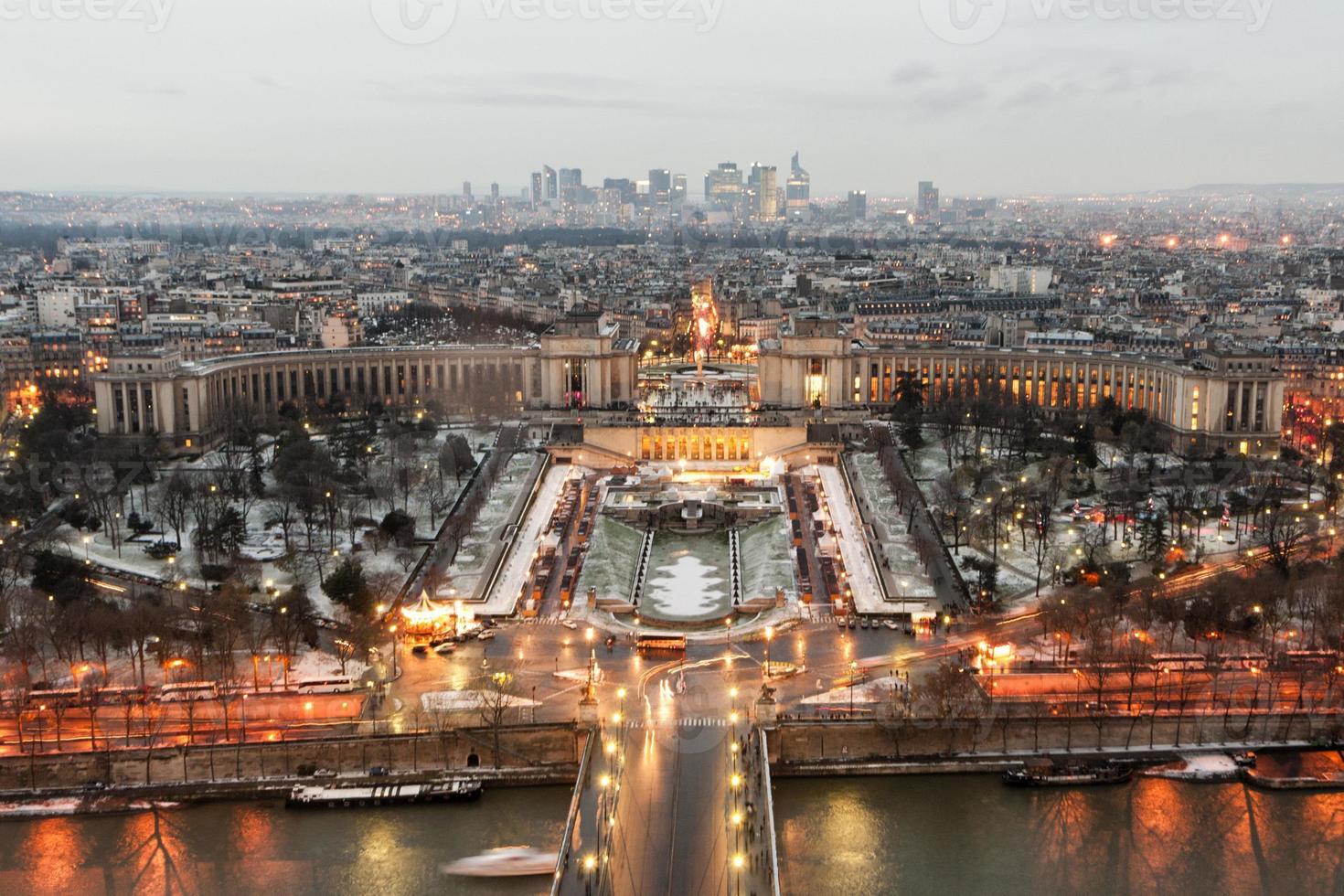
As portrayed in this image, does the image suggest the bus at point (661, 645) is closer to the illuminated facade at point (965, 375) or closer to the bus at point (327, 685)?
the bus at point (327, 685)

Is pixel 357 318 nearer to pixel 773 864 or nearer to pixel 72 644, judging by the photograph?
pixel 72 644

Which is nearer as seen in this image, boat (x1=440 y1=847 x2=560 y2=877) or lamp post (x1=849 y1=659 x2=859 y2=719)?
boat (x1=440 y1=847 x2=560 y2=877)

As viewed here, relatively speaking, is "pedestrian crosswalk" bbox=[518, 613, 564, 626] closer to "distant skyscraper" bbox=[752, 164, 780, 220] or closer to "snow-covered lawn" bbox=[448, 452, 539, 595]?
"snow-covered lawn" bbox=[448, 452, 539, 595]

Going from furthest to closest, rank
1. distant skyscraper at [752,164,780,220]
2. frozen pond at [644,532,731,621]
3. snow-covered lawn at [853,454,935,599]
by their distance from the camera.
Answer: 1. distant skyscraper at [752,164,780,220]
2. snow-covered lawn at [853,454,935,599]
3. frozen pond at [644,532,731,621]

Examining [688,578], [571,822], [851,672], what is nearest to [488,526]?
[688,578]

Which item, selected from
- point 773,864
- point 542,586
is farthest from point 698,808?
point 542,586

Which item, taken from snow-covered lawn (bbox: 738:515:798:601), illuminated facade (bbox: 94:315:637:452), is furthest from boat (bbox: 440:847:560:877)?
illuminated facade (bbox: 94:315:637:452)
